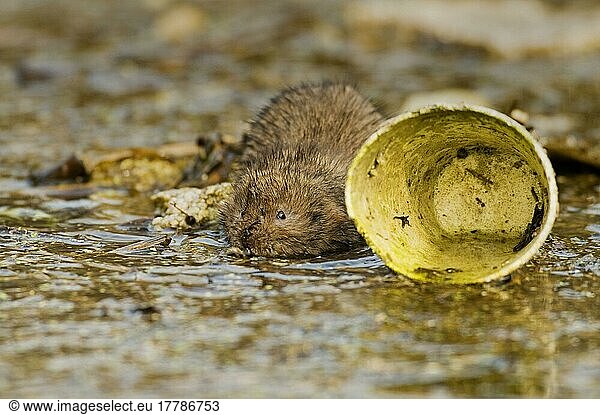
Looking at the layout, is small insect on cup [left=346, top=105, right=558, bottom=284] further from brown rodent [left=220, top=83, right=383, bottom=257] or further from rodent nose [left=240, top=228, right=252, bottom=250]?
rodent nose [left=240, top=228, right=252, bottom=250]

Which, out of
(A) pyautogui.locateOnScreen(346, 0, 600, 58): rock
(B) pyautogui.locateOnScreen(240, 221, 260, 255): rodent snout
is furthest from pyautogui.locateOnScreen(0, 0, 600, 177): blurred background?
(B) pyautogui.locateOnScreen(240, 221, 260, 255): rodent snout

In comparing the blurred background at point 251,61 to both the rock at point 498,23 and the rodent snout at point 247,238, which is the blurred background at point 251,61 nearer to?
the rock at point 498,23

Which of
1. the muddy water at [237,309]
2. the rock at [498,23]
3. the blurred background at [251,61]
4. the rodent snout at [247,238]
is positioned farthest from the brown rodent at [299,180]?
the rock at [498,23]

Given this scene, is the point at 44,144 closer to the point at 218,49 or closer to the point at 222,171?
the point at 222,171

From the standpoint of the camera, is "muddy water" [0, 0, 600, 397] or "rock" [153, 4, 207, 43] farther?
"rock" [153, 4, 207, 43]

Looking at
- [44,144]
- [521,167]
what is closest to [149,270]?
[521,167]
